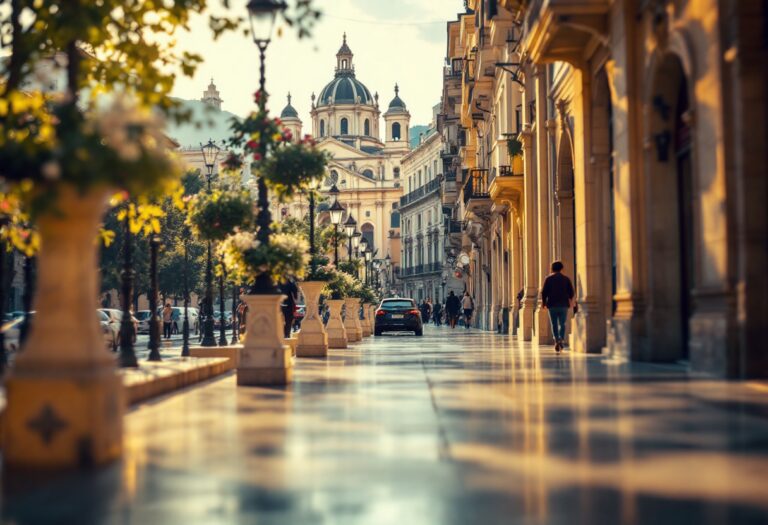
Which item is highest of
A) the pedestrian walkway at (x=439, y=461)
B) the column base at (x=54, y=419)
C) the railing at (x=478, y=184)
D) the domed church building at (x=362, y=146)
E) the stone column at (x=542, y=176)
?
the domed church building at (x=362, y=146)

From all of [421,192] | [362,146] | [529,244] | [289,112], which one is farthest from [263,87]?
[289,112]

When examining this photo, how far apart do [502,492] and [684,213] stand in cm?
1093

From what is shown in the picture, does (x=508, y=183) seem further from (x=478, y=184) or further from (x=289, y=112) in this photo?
(x=289, y=112)

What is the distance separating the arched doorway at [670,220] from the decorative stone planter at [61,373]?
34.3 feet

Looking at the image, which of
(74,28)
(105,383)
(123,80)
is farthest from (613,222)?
(105,383)

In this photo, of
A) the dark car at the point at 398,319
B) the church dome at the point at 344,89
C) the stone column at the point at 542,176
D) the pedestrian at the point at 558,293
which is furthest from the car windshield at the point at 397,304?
the church dome at the point at 344,89

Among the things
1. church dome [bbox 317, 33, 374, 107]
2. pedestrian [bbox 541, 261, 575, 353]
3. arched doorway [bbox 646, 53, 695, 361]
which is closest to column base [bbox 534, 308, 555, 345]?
pedestrian [bbox 541, 261, 575, 353]

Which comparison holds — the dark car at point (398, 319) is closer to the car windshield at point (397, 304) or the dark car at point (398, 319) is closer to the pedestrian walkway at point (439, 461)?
the car windshield at point (397, 304)

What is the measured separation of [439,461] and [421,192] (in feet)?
370

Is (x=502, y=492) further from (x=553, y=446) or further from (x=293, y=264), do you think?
(x=293, y=264)

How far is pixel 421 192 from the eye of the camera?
119m

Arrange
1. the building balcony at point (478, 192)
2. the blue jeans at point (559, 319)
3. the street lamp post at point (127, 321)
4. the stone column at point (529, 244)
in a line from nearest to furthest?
the street lamp post at point (127, 321)
the blue jeans at point (559, 319)
the stone column at point (529, 244)
the building balcony at point (478, 192)

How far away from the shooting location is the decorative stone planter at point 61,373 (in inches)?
246

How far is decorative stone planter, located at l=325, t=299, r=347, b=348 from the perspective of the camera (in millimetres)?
26625
